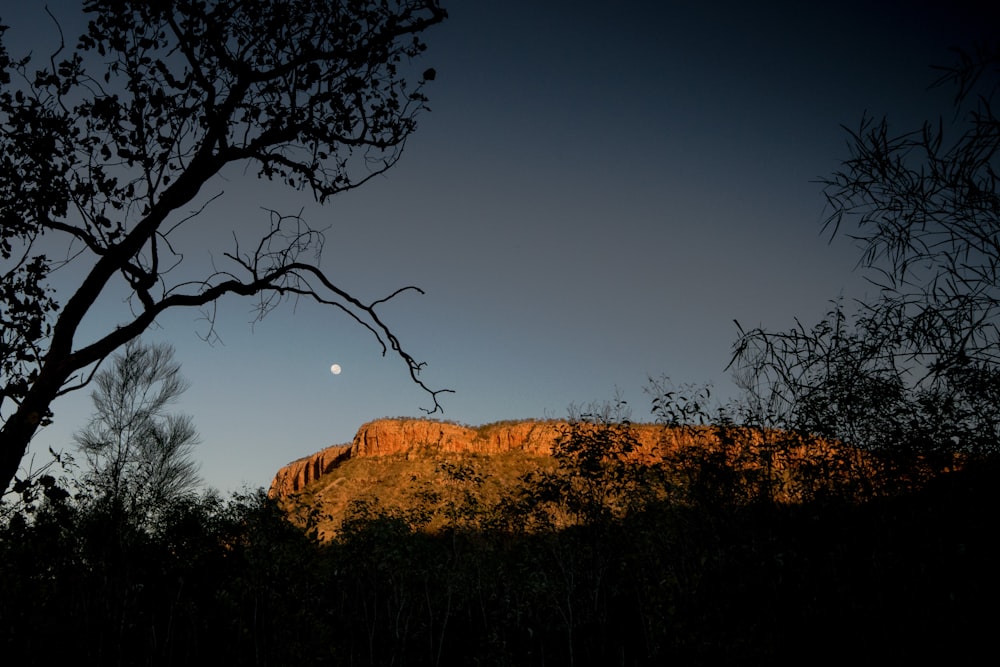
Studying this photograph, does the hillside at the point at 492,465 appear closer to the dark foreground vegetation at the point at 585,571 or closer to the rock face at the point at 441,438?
the rock face at the point at 441,438

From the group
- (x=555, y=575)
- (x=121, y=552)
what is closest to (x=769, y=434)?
(x=555, y=575)

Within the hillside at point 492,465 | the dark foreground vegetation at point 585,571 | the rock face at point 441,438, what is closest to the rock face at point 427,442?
the rock face at point 441,438

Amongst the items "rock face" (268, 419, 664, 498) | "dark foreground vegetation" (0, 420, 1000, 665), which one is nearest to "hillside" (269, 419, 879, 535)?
"rock face" (268, 419, 664, 498)

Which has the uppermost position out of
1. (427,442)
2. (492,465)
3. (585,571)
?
(427,442)

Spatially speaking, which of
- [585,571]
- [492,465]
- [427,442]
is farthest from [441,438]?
[585,571]

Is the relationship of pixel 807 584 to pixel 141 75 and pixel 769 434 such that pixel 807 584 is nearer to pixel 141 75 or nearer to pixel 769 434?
pixel 769 434

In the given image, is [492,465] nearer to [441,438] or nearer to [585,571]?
[441,438]

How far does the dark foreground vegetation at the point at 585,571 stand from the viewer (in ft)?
29.5

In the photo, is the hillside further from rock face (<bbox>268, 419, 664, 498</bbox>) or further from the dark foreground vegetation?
the dark foreground vegetation

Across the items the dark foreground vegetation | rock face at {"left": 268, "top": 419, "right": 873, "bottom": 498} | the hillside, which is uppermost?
rock face at {"left": 268, "top": 419, "right": 873, "bottom": 498}

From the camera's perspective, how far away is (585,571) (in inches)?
1133

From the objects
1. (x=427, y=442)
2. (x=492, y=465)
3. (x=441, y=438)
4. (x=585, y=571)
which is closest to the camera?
(x=585, y=571)

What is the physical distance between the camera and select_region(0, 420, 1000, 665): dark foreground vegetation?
9.00m

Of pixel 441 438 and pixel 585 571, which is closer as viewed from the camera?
pixel 585 571
